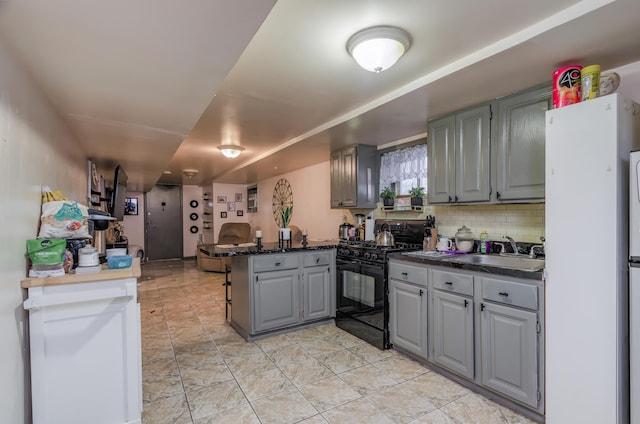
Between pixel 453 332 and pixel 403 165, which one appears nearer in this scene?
pixel 453 332

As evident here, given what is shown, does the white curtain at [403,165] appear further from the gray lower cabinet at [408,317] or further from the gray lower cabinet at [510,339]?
the gray lower cabinet at [510,339]

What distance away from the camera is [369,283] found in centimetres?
310

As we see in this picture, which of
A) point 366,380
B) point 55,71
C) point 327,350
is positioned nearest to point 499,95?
point 366,380

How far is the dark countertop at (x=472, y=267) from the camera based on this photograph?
191cm

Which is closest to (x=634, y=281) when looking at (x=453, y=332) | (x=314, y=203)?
(x=453, y=332)

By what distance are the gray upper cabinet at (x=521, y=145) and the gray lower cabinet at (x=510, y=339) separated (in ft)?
2.33

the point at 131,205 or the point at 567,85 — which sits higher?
the point at 567,85

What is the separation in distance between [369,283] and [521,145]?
5.72 ft

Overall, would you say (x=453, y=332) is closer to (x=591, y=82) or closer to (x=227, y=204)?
(x=591, y=82)

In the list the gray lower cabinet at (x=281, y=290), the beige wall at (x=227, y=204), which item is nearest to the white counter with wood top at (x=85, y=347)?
the gray lower cabinet at (x=281, y=290)

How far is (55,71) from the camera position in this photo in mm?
1610

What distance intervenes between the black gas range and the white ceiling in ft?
4.09

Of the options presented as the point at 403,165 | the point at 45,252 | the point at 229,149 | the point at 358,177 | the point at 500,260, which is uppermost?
the point at 229,149

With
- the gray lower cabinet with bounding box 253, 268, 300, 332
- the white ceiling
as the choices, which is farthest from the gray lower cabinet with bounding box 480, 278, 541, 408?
the gray lower cabinet with bounding box 253, 268, 300, 332
